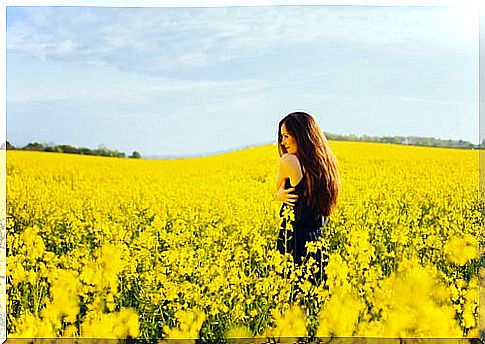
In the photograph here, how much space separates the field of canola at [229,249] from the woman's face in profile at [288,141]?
10cm

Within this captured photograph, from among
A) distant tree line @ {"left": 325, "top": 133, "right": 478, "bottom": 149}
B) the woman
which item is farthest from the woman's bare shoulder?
distant tree line @ {"left": 325, "top": 133, "right": 478, "bottom": 149}

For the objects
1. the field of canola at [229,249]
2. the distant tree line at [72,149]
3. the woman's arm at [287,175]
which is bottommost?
the field of canola at [229,249]

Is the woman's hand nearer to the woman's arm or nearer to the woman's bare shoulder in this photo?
the woman's arm

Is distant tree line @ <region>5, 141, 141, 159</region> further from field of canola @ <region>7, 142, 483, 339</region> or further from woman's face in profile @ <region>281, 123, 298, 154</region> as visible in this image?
woman's face in profile @ <region>281, 123, 298, 154</region>

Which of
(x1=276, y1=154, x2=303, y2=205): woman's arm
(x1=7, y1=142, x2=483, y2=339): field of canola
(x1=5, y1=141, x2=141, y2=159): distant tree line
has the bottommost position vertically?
(x1=7, y1=142, x2=483, y2=339): field of canola

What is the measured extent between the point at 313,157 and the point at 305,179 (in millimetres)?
138

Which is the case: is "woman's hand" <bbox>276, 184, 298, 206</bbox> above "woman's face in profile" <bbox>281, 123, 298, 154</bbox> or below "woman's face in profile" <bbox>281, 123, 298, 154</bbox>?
below

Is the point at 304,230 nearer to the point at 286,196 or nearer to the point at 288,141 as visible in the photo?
the point at 286,196

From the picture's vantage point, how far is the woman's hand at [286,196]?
6598 mm

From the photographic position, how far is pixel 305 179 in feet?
21.5

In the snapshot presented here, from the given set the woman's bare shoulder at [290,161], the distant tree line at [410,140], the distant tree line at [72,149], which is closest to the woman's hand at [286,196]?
the woman's bare shoulder at [290,161]

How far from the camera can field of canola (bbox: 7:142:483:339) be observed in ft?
21.6

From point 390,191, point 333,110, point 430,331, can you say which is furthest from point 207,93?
point 430,331

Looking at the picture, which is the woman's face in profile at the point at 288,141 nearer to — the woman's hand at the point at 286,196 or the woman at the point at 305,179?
the woman at the point at 305,179
